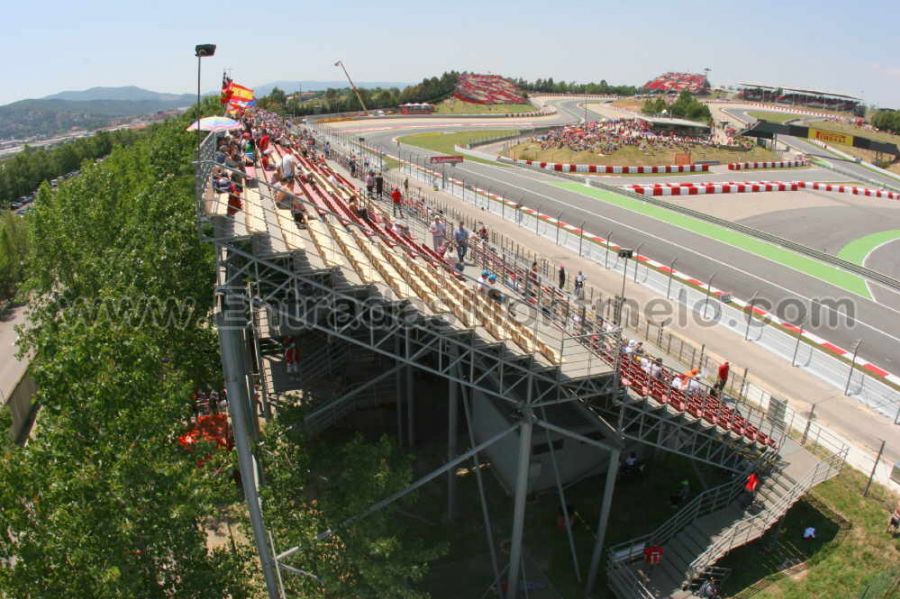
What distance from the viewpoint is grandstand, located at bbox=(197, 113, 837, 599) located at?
1104 cm

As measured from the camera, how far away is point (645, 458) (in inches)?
706

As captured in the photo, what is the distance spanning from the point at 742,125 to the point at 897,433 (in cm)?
10464

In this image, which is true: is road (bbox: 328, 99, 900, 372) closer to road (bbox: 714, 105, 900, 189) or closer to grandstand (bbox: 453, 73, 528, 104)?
road (bbox: 714, 105, 900, 189)

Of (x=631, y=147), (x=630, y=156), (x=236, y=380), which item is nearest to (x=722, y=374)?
(x=236, y=380)

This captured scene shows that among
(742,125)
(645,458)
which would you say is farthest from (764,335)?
(742,125)

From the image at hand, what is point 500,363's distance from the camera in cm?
1166

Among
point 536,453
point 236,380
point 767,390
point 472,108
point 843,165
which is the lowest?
point 536,453

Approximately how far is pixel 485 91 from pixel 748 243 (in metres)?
116

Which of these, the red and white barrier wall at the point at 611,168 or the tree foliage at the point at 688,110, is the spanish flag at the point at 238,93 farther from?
the tree foliage at the point at 688,110

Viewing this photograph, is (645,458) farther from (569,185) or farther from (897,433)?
(569,185)

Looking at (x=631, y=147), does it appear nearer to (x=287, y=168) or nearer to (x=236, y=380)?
(x=287, y=168)

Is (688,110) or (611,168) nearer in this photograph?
(611,168)

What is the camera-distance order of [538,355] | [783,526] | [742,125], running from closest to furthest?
[538,355]
[783,526]
[742,125]

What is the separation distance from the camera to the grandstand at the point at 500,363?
1104 centimetres
